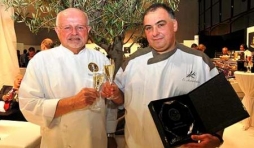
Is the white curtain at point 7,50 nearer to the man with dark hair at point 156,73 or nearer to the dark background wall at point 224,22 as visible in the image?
the man with dark hair at point 156,73

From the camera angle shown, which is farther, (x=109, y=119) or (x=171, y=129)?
(x=109, y=119)

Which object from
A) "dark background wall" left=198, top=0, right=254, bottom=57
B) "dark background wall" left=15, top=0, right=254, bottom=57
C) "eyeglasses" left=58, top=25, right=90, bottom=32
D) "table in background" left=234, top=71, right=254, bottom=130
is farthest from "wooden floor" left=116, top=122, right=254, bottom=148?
"dark background wall" left=198, top=0, right=254, bottom=57

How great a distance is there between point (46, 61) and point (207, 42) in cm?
1138

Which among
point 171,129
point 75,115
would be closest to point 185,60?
point 171,129

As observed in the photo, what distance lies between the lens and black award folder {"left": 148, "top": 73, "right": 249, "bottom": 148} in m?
1.34

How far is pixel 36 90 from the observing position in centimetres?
158

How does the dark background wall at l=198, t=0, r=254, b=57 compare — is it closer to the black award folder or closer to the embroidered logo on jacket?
the embroidered logo on jacket

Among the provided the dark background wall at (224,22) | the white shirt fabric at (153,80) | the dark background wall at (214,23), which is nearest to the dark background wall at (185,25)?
the dark background wall at (214,23)

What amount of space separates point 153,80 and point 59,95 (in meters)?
0.54

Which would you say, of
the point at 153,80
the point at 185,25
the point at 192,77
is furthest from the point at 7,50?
the point at 185,25

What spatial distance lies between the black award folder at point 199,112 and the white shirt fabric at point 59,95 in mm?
487

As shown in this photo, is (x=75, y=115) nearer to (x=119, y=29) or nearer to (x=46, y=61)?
(x=46, y=61)

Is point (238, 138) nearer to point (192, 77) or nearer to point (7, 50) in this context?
point (192, 77)

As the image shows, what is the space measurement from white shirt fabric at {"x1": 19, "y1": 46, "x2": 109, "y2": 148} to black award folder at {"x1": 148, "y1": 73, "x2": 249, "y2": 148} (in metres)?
0.49
